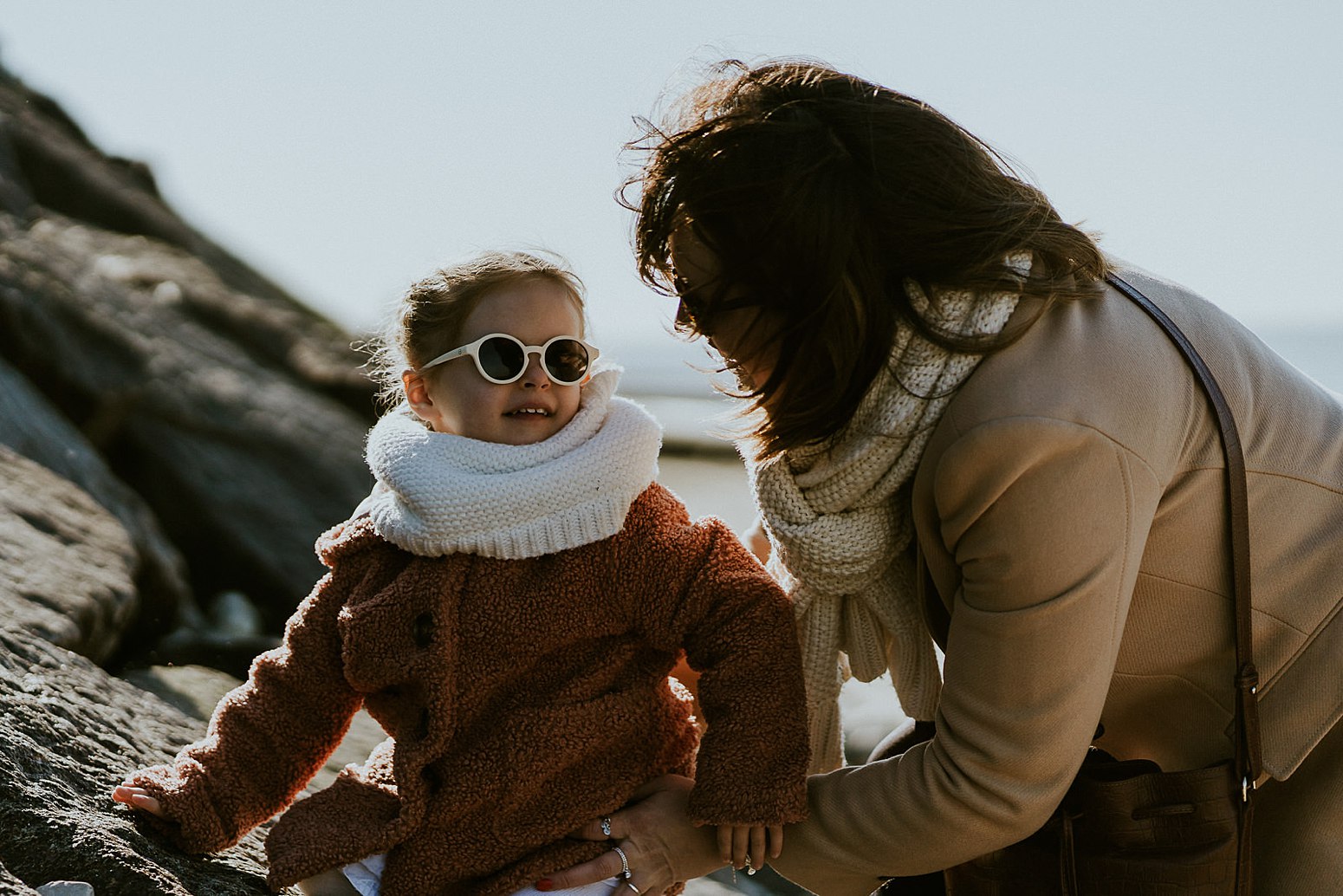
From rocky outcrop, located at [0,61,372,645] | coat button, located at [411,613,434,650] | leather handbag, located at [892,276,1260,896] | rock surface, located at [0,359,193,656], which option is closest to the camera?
leather handbag, located at [892,276,1260,896]

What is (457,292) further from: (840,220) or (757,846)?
(757,846)

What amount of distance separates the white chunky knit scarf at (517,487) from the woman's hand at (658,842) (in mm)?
456

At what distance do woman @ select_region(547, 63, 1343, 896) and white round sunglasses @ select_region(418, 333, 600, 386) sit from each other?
0.81 feet

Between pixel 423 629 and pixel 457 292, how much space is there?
0.60m

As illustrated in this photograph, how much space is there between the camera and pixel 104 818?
2023 millimetres

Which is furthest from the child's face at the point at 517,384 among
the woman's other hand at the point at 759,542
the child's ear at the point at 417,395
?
the woman's other hand at the point at 759,542

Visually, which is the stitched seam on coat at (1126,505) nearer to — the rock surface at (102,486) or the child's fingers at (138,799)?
the child's fingers at (138,799)

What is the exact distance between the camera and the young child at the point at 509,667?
2107 mm

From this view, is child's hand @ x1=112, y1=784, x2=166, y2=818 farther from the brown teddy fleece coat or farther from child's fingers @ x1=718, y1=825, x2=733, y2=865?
child's fingers @ x1=718, y1=825, x2=733, y2=865

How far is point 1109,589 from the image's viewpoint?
182 centimetres

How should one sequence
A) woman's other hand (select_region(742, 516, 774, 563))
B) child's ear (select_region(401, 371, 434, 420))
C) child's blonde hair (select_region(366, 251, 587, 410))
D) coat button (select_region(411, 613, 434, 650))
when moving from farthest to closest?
woman's other hand (select_region(742, 516, 774, 563))
child's ear (select_region(401, 371, 434, 420))
child's blonde hair (select_region(366, 251, 587, 410))
coat button (select_region(411, 613, 434, 650))

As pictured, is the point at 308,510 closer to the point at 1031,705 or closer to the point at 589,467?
the point at 589,467

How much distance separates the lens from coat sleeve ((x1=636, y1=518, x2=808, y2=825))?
6.79 ft

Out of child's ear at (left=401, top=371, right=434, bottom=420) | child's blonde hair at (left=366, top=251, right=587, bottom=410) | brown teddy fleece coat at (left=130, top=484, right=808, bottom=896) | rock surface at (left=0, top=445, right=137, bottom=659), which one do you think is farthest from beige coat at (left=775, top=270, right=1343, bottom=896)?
rock surface at (left=0, top=445, right=137, bottom=659)
